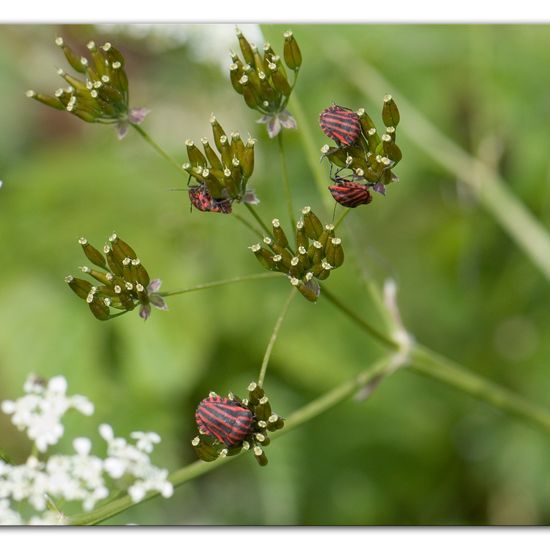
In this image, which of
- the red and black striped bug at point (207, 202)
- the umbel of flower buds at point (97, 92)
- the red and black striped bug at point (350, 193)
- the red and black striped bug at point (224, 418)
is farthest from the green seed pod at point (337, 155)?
the red and black striped bug at point (224, 418)

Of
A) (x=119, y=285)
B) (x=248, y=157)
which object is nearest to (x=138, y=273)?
(x=119, y=285)

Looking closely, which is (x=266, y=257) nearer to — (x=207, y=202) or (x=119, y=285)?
(x=207, y=202)

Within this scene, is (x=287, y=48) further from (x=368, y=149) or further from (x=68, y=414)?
(x=68, y=414)

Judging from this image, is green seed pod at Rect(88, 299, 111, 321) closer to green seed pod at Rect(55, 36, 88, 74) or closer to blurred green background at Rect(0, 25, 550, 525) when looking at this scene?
green seed pod at Rect(55, 36, 88, 74)

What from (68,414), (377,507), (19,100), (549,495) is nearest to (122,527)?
(68,414)

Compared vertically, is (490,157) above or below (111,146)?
below

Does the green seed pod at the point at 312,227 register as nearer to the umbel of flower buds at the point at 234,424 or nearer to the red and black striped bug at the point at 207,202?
the red and black striped bug at the point at 207,202
